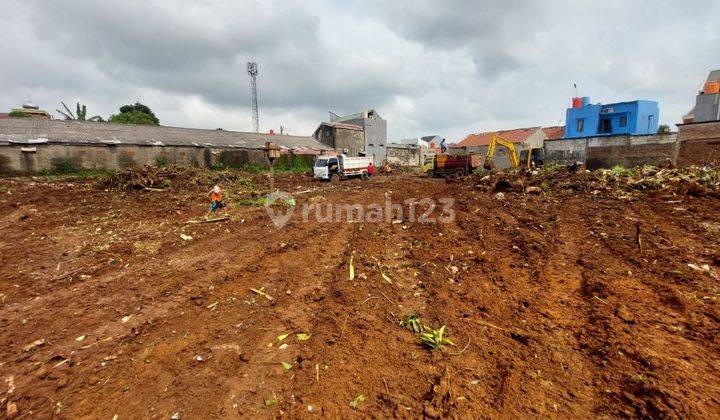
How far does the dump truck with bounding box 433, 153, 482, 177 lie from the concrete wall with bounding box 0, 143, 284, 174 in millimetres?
16758

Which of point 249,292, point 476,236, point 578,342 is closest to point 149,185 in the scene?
point 249,292

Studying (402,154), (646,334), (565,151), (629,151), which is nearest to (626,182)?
(629,151)

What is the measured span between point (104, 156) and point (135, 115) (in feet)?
102

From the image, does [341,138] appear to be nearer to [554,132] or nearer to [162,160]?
[162,160]

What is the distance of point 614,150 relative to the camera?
20.3 metres

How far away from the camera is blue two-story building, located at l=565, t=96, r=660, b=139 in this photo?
1264 inches

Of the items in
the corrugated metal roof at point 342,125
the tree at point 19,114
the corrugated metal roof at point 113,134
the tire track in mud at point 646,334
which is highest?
the tree at point 19,114

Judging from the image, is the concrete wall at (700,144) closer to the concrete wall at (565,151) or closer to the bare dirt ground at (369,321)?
the concrete wall at (565,151)

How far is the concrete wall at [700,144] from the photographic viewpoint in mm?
16203

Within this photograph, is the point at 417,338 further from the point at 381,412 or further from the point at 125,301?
the point at 125,301

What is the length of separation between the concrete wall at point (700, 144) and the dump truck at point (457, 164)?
35.6 feet

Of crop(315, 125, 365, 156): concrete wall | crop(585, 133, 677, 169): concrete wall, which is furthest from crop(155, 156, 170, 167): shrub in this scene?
crop(585, 133, 677, 169): concrete wall

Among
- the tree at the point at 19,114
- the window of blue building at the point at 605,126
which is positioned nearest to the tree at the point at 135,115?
the tree at the point at 19,114

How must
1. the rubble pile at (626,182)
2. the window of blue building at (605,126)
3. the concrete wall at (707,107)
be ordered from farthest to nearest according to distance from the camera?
the window of blue building at (605,126) < the concrete wall at (707,107) < the rubble pile at (626,182)
